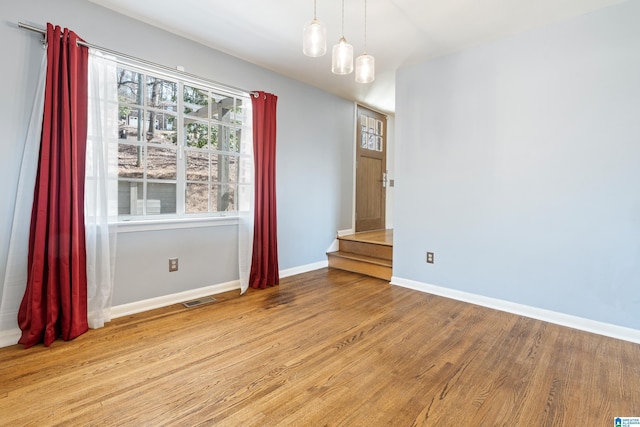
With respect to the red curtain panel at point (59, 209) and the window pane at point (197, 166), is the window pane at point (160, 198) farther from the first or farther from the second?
the red curtain panel at point (59, 209)

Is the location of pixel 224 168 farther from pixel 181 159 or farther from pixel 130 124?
pixel 130 124

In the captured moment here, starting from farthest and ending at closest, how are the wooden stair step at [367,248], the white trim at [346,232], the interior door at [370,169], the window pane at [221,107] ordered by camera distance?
the interior door at [370,169] → the white trim at [346,232] → the wooden stair step at [367,248] → the window pane at [221,107]

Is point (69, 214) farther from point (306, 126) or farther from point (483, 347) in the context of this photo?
point (483, 347)

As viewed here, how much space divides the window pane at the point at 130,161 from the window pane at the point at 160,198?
0.15 metres

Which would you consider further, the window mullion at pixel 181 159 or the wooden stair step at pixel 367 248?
the wooden stair step at pixel 367 248

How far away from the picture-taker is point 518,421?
146cm

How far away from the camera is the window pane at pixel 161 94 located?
2779 millimetres

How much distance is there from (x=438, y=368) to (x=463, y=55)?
2910 mm

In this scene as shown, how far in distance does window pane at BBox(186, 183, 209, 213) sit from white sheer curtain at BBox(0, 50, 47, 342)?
45.5 inches

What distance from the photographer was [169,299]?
2.92 metres

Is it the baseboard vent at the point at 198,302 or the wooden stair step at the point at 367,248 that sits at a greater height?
the wooden stair step at the point at 367,248

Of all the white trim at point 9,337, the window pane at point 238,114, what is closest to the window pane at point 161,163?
the window pane at point 238,114

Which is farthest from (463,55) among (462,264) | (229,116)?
(229,116)

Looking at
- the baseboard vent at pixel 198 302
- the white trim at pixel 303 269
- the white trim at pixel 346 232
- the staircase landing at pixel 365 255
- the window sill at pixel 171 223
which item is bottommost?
the baseboard vent at pixel 198 302
